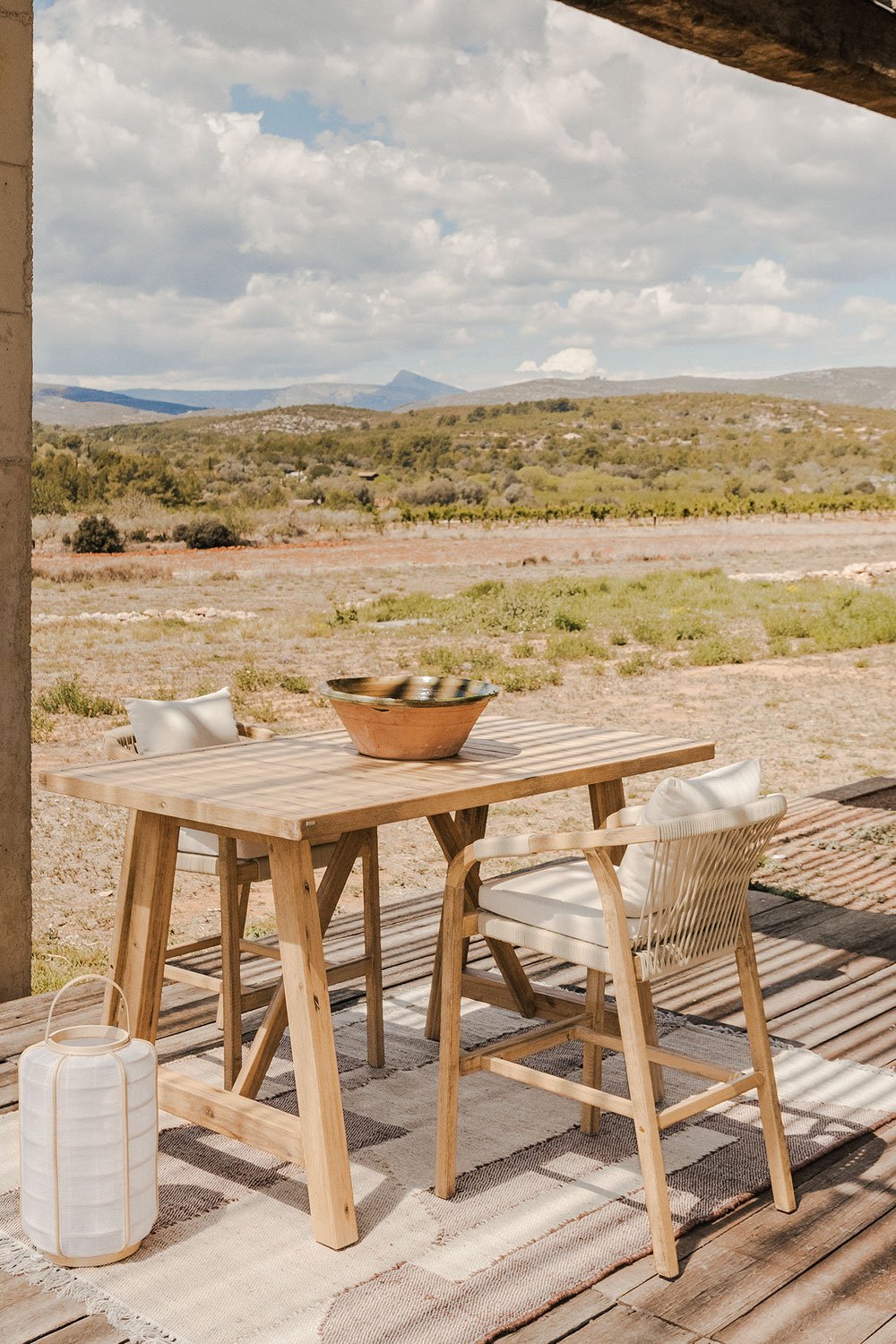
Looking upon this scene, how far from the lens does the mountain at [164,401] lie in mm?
12617

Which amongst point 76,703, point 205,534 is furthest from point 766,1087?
point 205,534

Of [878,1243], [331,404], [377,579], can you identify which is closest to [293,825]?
[878,1243]

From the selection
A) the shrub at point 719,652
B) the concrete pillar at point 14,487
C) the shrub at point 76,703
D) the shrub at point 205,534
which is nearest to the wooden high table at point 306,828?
the concrete pillar at point 14,487

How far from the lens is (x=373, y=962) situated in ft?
8.85

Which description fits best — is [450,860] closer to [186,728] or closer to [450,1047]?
[450,1047]

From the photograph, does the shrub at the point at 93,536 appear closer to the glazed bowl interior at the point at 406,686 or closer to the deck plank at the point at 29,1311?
the glazed bowl interior at the point at 406,686

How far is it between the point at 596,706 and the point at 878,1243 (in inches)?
263

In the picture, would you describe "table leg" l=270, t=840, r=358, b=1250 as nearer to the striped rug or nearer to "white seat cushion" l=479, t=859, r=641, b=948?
the striped rug

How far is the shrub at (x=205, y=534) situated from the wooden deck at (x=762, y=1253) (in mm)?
8706

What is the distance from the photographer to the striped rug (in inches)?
69.9

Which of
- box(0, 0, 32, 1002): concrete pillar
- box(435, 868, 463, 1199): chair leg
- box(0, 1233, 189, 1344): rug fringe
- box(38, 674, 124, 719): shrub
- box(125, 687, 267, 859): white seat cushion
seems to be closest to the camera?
box(0, 1233, 189, 1344): rug fringe

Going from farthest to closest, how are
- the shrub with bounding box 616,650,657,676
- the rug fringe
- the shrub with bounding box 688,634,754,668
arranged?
1. the shrub with bounding box 688,634,754,668
2. the shrub with bounding box 616,650,657,676
3. the rug fringe

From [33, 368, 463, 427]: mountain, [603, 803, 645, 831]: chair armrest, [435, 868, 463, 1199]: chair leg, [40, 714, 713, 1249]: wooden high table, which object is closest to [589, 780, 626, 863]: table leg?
[40, 714, 713, 1249]: wooden high table

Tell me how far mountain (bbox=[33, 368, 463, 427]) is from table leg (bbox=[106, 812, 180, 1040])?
5.91 metres
